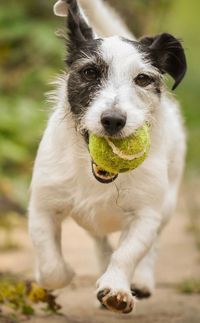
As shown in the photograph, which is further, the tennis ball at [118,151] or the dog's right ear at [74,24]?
the dog's right ear at [74,24]

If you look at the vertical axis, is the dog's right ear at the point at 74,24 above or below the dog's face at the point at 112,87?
above

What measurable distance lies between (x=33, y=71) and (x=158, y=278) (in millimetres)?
6555

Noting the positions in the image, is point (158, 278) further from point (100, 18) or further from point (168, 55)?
point (168, 55)

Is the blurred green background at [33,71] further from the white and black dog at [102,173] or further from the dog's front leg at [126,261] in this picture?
the dog's front leg at [126,261]

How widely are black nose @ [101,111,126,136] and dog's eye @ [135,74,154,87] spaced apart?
1.60 feet

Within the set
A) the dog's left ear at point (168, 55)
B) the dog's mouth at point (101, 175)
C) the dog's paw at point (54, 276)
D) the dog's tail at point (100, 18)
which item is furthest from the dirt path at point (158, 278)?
the dog's tail at point (100, 18)

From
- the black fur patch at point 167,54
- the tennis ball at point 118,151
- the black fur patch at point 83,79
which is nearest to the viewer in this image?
the tennis ball at point 118,151

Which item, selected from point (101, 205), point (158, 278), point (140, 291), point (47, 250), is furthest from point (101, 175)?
point (158, 278)

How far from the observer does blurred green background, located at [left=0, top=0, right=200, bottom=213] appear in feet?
37.3

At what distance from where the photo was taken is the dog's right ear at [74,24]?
553 centimetres

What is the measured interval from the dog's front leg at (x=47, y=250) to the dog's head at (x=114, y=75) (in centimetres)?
72

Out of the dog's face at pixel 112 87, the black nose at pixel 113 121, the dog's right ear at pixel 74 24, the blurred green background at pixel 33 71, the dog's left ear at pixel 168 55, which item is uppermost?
the blurred green background at pixel 33 71

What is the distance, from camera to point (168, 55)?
5535 millimetres

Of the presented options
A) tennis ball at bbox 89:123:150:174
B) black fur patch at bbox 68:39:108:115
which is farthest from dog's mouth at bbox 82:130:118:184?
black fur patch at bbox 68:39:108:115
